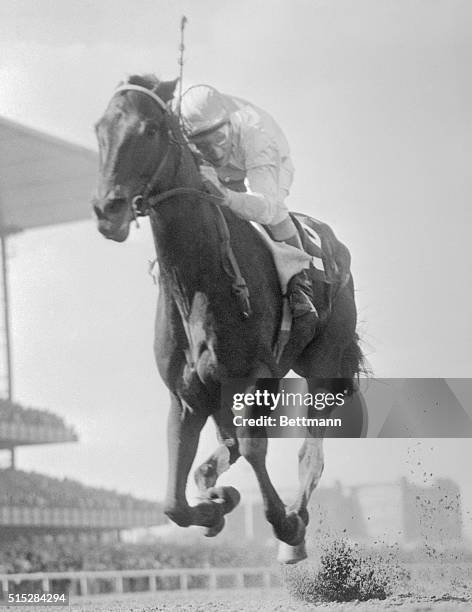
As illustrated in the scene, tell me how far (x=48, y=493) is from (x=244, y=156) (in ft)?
4.44

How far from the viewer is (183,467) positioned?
312cm

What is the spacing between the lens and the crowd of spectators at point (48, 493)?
Answer: 3645 mm

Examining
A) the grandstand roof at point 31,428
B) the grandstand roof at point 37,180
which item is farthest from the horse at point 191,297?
the grandstand roof at point 37,180

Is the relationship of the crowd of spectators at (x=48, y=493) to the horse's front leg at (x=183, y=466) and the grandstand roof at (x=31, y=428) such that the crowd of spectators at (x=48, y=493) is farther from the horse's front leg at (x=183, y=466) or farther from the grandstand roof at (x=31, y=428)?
the horse's front leg at (x=183, y=466)

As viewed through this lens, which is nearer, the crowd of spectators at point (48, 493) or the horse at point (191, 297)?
the horse at point (191, 297)

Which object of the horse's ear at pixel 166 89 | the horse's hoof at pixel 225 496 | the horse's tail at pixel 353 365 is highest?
the horse's ear at pixel 166 89

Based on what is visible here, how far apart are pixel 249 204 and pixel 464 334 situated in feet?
3.17

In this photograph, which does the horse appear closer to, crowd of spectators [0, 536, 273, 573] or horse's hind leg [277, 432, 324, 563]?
horse's hind leg [277, 432, 324, 563]

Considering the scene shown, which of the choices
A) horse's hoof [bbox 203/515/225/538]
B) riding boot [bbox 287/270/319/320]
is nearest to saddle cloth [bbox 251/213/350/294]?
riding boot [bbox 287/270/319/320]

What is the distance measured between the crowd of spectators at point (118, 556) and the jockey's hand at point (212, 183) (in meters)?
1.08

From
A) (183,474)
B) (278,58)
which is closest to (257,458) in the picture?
(183,474)

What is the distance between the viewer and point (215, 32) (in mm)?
3705

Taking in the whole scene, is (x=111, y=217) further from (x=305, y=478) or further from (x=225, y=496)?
(x=305, y=478)

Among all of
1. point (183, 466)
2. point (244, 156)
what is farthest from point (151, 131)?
point (183, 466)
